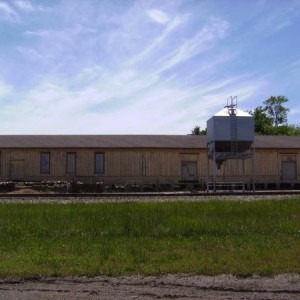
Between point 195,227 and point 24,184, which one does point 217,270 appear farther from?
point 24,184

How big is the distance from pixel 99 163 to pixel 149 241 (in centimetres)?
3372

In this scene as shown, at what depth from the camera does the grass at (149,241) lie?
8359 millimetres

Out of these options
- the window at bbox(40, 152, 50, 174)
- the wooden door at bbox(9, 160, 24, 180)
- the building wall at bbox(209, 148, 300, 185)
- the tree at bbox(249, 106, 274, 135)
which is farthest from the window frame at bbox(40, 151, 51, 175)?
the tree at bbox(249, 106, 274, 135)

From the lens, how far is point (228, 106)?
120 feet

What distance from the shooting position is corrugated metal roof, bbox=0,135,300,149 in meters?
44.4

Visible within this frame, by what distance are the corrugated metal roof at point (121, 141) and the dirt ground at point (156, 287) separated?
3648 cm

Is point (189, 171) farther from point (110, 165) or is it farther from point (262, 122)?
point (262, 122)

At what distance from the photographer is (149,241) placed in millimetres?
11141

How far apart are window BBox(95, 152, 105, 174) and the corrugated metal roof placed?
0.85 m

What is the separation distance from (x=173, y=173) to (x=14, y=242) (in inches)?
1317

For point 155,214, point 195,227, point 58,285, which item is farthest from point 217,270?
point 155,214

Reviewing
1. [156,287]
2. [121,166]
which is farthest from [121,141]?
[156,287]

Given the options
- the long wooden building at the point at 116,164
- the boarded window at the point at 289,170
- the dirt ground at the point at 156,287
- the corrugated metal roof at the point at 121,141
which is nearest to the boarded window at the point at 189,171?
the long wooden building at the point at 116,164

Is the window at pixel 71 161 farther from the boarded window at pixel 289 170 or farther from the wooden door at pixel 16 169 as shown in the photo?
the boarded window at pixel 289 170
